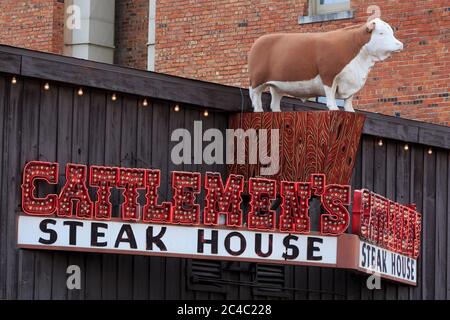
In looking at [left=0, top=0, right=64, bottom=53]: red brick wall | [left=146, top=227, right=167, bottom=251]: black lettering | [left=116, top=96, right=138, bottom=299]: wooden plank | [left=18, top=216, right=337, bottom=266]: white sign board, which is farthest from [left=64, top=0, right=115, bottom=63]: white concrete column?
[left=146, top=227, right=167, bottom=251]: black lettering

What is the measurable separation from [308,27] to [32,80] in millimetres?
9840

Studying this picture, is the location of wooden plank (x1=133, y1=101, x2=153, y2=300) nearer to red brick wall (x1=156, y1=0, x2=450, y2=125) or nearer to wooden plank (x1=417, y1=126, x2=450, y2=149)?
wooden plank (x1=417, y1=126, x2=450, y2=149)

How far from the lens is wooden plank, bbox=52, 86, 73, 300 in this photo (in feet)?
56.4

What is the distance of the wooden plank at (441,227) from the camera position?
859 inches

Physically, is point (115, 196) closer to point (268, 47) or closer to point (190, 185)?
point (190, 185)

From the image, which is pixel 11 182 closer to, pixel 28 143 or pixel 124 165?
pixel 28 143

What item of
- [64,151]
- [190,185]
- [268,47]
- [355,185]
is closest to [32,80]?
[64,151]

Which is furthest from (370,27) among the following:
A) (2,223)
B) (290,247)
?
(2,223)

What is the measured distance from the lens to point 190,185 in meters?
17.8

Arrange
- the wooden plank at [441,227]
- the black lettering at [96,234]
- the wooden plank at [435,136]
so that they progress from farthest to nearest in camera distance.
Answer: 1. the wooden plank at [441,227]
2. the wooden plank at [435,136]
3. the black lettering at [96,234]

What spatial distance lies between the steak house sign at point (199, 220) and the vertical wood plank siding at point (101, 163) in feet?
0.92

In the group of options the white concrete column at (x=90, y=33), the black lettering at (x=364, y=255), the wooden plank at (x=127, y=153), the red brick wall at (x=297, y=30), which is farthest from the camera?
the white concrete column at (x=90, y=33)

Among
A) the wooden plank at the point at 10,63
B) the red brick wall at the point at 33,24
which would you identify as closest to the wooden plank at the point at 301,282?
the wooden plank at the point at 10,63

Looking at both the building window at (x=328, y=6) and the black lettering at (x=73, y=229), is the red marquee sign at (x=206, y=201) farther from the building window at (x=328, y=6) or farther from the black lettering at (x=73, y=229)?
the building window at (x=328, y=6)
